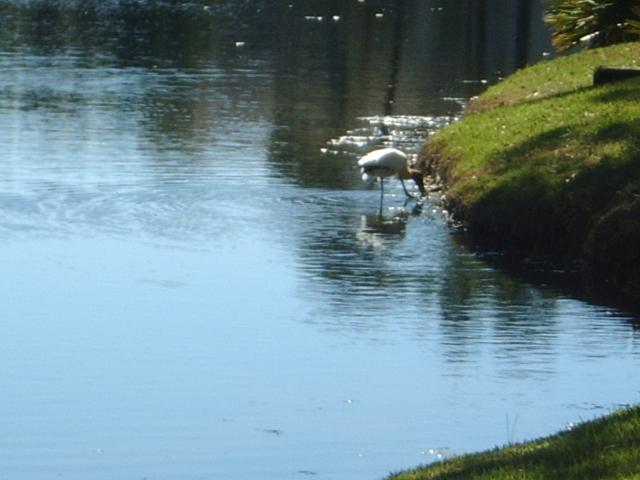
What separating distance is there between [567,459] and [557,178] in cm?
905

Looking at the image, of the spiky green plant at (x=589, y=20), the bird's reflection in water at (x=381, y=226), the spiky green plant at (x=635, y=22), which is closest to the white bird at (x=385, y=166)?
the bird's reflection in water at (x=381, y=226)

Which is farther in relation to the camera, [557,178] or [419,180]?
[419,180]

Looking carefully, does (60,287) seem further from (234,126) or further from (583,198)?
(234,126)

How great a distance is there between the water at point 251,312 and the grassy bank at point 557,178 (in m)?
0.60

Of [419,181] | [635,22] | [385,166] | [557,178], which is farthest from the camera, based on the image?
[635,22]

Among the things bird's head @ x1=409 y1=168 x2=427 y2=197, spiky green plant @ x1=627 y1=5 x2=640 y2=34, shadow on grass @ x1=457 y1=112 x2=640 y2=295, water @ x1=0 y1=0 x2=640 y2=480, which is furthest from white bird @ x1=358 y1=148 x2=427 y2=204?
spiky green plant @ x1=627 y1=5 x2=640 y2=34

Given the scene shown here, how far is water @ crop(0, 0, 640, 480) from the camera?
35.0 ft

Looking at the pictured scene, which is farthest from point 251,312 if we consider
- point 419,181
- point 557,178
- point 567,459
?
point 567,459

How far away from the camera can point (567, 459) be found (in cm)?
811

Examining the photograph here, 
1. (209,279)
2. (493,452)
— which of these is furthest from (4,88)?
(493,452)

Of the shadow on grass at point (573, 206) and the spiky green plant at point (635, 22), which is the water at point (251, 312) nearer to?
the shadow on grass at point (573, 206)

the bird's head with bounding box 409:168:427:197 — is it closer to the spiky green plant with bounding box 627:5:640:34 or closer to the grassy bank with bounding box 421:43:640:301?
the grassy bank with bounding box 421:43:640:301

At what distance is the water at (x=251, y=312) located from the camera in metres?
10.7

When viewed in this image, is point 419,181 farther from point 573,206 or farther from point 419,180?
point 573,206
